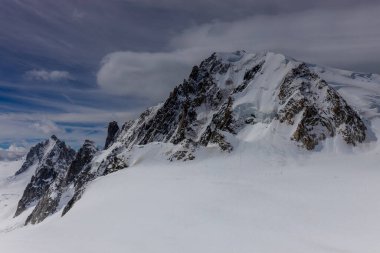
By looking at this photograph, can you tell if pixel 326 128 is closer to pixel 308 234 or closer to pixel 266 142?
pixel 266 142

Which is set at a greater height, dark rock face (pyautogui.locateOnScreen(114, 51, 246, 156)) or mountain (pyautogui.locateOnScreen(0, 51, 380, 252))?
dark rock face (pyautogui.locateOnScreen(114, 51, 246, 156))

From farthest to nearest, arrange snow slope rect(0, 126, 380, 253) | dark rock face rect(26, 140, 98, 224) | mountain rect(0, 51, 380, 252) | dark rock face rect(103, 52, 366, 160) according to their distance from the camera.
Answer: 1. dark rock face rect(26, 140, 98, 224)
2. dark rock face rect(103, 52, 366, 160)
3. mountain rect(0, 51, 380, 252)
4. snow slope rect(0, 126, 380, 253)

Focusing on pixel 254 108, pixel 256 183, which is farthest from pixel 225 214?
pixel 254 108

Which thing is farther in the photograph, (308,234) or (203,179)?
(203,179)

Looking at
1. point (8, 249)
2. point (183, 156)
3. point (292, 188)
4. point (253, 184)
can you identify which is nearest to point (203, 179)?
point (253, 184)

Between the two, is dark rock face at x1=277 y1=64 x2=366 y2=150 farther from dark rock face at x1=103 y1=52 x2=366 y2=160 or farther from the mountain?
the mountain

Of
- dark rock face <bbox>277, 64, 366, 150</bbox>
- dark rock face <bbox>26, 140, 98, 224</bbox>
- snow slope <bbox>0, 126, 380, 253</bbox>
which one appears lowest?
dark rock face <bbox>26, 140, 98, 224</bbox>

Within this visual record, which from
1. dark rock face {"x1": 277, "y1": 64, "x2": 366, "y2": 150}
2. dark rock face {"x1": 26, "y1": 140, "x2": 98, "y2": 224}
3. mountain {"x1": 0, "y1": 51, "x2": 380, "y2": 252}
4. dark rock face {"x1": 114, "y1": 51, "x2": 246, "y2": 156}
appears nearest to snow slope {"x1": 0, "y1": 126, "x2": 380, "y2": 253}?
mountain {"x1": 0, "y1": 51, "x2": 380, "y2": 252}

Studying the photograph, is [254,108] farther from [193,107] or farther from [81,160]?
[81,160]
